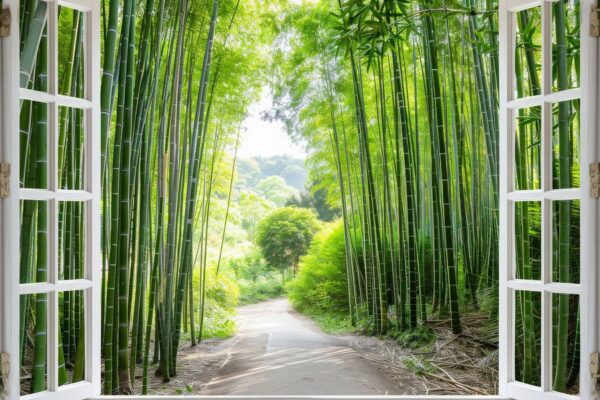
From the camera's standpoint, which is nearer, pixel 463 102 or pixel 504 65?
pixel 504 65

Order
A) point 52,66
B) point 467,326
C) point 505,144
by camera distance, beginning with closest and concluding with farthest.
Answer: point 52,66 → point 505,144 → point 467,326

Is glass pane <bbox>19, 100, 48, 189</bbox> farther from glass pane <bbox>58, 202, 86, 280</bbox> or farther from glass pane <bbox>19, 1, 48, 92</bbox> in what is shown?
glass pane <bbox>58, 202, 86, 280</bbox>

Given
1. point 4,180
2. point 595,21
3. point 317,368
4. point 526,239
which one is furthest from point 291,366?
point 595,21

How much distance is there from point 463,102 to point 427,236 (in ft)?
3.15

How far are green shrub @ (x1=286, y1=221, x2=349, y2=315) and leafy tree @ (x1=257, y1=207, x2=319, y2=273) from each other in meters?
0.07

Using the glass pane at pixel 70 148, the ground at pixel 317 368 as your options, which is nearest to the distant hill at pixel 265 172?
the ground at pixel 317 368

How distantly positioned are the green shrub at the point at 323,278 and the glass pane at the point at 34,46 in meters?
2.40

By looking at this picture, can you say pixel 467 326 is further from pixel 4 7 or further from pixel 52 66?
pixel 4 7

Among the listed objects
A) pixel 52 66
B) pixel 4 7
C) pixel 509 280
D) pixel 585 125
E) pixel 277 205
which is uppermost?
pixel 4 7

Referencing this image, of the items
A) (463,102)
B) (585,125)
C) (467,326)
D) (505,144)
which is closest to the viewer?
(585,125)

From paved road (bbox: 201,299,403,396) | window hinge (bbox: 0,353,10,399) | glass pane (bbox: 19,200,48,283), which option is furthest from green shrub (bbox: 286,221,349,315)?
window hinge (bbox: 0,353,10,399)

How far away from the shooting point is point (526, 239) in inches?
88.0

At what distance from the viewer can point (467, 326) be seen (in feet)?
10.1

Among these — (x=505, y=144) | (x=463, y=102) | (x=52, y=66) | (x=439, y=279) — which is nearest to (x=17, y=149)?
(x=52, y=66)
